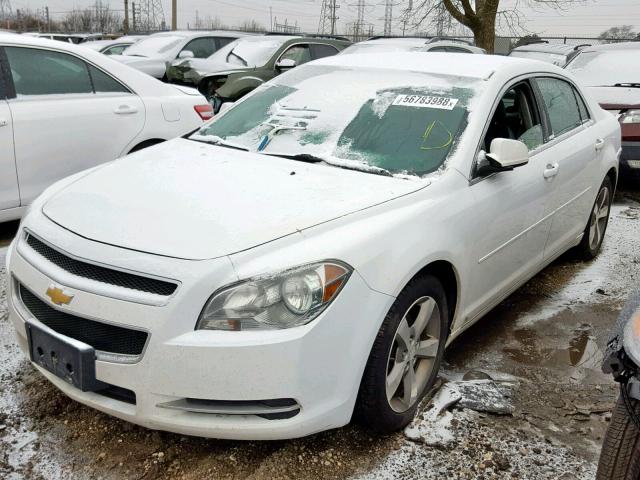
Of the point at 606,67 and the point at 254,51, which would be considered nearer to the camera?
the point at 606,67

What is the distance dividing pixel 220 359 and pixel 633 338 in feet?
4.06

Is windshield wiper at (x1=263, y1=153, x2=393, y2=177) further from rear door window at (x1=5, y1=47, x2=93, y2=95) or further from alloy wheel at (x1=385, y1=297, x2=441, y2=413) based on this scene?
rear door window at (x1=5, y1=47, x2=93, y2=95)

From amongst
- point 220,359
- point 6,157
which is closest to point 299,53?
point 6,157

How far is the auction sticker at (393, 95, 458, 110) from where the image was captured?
10.6ft

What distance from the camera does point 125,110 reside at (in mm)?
5086

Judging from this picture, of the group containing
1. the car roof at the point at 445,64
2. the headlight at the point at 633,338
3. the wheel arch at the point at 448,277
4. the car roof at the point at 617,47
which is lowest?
the wheel arch at the point at 448,277

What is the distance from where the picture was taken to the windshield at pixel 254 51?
33.2 feet

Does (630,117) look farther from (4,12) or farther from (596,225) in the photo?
(4,12)

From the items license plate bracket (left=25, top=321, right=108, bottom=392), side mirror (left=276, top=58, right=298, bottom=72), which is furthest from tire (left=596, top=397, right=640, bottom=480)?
side mirror (left=276, top=58, right=298, bottom=72)

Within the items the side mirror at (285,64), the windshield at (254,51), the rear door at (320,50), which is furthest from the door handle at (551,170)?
the rear door at (320,50)

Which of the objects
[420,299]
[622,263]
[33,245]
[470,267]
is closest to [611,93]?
[622,263]

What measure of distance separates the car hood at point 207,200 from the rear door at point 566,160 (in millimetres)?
1370

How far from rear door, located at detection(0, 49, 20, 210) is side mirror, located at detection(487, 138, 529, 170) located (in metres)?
3.29

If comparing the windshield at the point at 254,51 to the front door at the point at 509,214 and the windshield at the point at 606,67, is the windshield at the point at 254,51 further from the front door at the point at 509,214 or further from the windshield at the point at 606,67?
the front door at the point at 509,214
